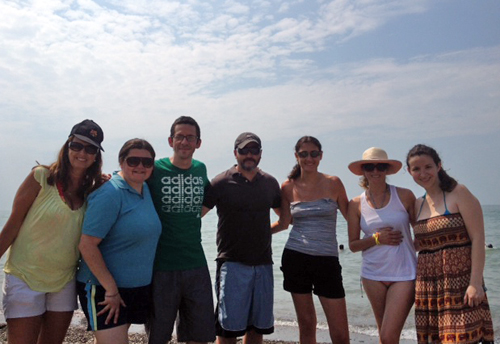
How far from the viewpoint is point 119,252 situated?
3.75m

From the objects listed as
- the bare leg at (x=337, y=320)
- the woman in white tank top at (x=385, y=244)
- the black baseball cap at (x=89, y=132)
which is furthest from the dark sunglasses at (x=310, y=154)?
the black baseball cap at (x=89, y=132)

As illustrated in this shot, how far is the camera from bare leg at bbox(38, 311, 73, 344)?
150 inches

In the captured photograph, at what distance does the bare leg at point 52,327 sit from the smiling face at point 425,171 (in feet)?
12.6

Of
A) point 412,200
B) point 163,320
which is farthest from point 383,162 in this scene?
point 163,320

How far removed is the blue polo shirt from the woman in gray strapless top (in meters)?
1.97

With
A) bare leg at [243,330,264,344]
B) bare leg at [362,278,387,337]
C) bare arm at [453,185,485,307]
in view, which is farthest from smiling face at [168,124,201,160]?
bare arm at [453,185,485,307]

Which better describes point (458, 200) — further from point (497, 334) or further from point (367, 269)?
point (497, 334)

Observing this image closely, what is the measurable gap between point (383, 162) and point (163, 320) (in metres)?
3.12

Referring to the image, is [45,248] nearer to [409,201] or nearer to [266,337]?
[409,201]

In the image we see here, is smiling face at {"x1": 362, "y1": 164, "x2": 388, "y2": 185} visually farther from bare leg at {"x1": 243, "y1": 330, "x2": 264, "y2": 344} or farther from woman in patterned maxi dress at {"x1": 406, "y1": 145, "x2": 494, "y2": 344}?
bare leg at {"x1": 243, "y1": 330, "x2": 264, "y2": 344}

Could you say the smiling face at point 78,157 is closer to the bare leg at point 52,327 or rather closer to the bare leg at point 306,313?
the bare leg at point 52,327

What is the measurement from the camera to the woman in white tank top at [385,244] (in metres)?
4.42

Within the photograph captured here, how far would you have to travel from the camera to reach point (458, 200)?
4.16m

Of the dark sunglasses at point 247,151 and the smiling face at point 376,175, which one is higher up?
the dark sunglasses at point 247,151
